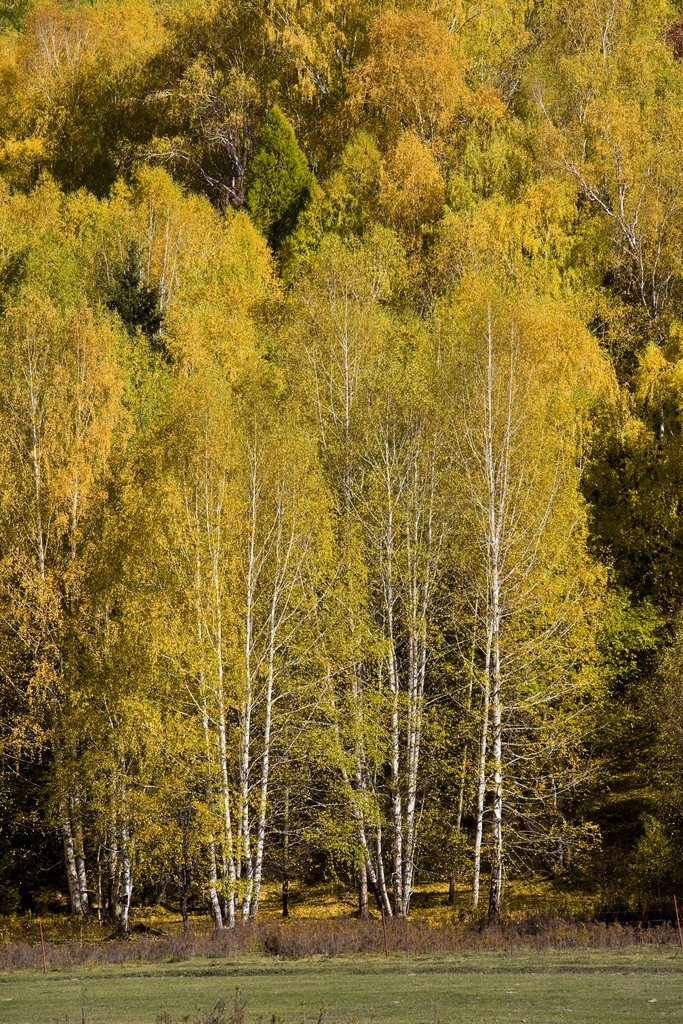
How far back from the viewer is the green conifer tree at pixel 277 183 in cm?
5262

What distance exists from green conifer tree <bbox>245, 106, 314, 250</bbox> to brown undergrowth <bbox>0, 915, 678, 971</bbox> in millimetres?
36773

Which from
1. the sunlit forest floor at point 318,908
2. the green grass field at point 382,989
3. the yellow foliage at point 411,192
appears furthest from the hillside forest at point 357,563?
the green grass field at point 382,989

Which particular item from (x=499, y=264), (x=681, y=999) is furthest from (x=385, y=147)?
(x=681, y=999)

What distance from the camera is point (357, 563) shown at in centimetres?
2400

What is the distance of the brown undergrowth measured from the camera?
19.2m

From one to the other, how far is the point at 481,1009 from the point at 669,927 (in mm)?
9499

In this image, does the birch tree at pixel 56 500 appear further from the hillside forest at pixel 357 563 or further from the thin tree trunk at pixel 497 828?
the thin tree trunk at pixel 497 828

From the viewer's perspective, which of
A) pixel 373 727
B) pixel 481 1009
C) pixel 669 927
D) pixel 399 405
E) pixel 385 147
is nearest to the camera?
pixel 481 1009

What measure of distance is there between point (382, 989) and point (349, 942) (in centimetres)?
538

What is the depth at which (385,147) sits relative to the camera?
2151 inches

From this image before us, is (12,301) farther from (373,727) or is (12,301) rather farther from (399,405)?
(373,727)

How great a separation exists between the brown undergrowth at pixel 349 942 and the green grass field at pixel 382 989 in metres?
0.67

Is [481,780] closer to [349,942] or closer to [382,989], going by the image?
[349,942]

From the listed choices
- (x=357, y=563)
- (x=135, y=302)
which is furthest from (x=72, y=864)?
(x=135, y=302)
